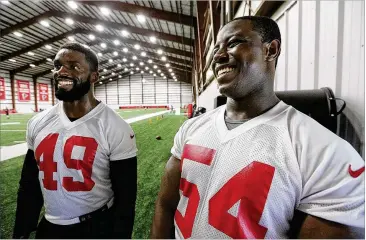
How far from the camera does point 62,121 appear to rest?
1908 mm

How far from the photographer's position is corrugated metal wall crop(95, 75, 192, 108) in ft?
133

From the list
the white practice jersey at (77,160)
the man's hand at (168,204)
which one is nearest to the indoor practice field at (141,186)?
the white practice jersey at (77,160)

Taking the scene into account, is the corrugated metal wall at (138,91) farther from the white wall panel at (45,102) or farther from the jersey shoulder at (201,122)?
the jersey shoulder at (201,122)

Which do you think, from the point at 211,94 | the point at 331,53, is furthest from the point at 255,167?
the point at 211,94

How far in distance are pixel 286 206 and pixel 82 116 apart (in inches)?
64.2

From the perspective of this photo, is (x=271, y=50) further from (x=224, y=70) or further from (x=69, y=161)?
(x=69, y=161)

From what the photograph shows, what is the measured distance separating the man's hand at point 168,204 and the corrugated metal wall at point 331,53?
3.44 ft

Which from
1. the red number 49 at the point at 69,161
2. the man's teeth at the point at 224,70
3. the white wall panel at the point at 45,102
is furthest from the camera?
the white wall panel at the point at 45,102

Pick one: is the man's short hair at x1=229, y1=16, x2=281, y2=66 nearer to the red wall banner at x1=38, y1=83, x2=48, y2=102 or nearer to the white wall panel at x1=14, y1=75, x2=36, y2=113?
the white wall panel at x1=14, y1=75, x2=36, y2=113

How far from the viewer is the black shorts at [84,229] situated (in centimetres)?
177

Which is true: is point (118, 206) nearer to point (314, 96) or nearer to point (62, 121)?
point (62, 121)

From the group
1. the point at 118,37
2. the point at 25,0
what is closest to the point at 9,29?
the point at 25,0

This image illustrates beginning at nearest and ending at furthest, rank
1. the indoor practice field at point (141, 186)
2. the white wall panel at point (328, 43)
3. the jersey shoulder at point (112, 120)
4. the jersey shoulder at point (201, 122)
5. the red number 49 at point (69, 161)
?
1. the jersey shoulder at point (201, 122)
2. the white wall panel at point (328, 43)
3. the red number 49 at point (69, 161)
4. the jersey shoulder at point (112, 120)
5. the indoor practice field at point (141, 186)

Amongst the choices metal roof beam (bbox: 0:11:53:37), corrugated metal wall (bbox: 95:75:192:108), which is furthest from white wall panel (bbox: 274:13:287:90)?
corrugated metal wall (bbox: 95:75:192:108)
